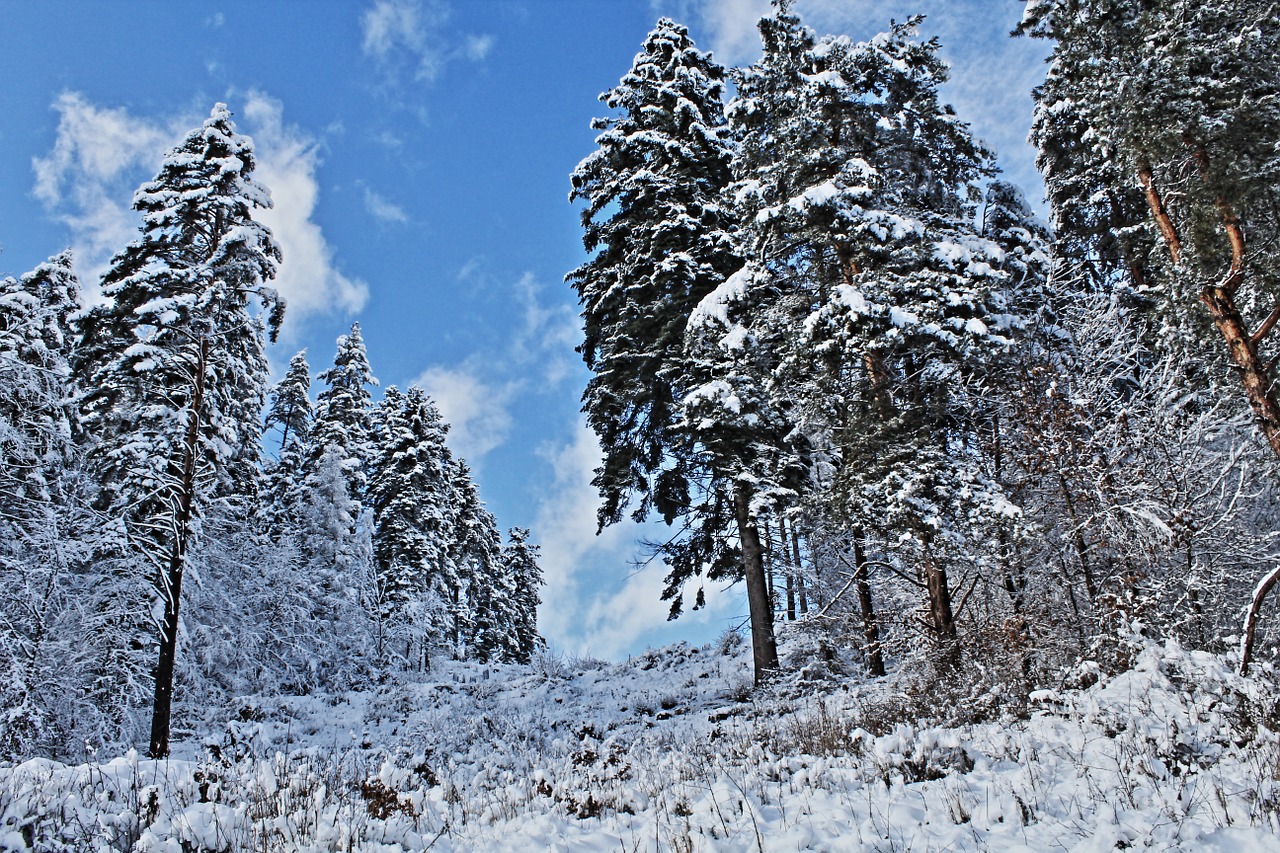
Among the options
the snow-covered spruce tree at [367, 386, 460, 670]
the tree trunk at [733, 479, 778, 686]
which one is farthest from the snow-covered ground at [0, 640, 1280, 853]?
the snow-covered spruce tree at [367, 386, 460, 670]

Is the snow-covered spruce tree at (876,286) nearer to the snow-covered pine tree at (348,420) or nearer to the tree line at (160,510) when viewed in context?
the tree line at (160,510)

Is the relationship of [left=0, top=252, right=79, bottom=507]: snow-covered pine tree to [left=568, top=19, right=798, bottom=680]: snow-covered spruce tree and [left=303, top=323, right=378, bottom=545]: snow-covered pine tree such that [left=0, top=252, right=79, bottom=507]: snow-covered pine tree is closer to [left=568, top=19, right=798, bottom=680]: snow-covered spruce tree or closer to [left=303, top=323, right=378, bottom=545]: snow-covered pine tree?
[left=568, top=19, right=798, bottom=680]: snow-covered spruce tree

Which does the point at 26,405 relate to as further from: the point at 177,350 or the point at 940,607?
the point at 940,607

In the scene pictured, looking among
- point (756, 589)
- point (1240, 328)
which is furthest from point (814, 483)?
point (1240, 328)

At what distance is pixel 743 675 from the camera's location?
16.0 metres

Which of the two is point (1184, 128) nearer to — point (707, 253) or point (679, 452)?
point (707, 253)

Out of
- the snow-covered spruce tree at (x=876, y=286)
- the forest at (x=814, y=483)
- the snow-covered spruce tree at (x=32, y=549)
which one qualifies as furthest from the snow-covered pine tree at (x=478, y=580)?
the snow-covered spruce tree at (x=876, y=286)

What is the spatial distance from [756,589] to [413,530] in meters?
21.0

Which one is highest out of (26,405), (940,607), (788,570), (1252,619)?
(26,405)

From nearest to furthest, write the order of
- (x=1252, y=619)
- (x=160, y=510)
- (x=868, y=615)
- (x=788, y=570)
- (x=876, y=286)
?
(x=1252, y=619)
(x=876, y=286)
(x=868, y=615)
(x=160, y=510)
(x=788, y=570)

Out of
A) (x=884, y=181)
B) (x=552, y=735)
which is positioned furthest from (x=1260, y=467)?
(x=552, y=735)

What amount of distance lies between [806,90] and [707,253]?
5.15m

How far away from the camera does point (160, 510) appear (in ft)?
47.5

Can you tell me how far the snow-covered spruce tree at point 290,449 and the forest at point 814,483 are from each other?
30.4ft
